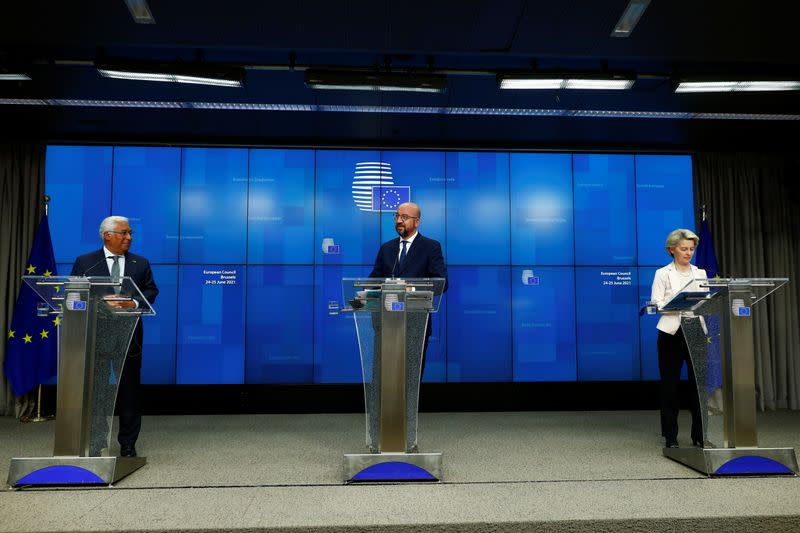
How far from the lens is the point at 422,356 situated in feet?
12.1

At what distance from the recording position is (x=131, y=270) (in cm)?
395

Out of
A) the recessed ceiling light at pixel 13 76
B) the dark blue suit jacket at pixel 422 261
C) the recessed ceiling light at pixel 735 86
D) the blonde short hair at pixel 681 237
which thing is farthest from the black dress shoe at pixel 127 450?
the recessed ceiling light at pixel 735 86

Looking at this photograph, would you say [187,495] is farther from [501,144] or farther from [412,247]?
[501,144]

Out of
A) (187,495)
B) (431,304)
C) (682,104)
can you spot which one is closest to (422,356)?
(431,304)

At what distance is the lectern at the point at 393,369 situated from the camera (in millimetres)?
3295

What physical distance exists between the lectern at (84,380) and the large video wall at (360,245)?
2795 mm

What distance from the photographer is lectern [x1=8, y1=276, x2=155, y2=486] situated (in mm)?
3209

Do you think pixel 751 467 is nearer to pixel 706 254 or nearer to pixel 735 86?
pixel 735 86

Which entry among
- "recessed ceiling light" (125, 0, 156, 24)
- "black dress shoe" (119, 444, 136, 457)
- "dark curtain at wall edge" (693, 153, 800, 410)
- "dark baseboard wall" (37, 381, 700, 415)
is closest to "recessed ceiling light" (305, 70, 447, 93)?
"recessed ceiling light" (125, 0, 156, 24)

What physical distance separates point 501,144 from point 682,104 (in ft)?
6.33

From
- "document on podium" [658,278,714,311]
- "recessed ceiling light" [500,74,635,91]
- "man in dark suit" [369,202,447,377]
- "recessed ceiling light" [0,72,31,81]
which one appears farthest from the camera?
"recessed ceiling light" [500,74,635,91]

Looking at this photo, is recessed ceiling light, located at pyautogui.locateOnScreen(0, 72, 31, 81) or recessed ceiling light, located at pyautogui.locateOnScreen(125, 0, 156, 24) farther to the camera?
recessed ceiling light, located at pyautogui.locateOnScreen(0, 72, 31, 81)

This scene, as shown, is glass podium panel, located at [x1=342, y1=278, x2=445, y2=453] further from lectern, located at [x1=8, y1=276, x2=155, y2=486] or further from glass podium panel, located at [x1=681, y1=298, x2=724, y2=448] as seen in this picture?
glass podium panel, located at [x1=681, y1=298, x2=724, y2=448]

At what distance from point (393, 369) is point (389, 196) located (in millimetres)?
3468
